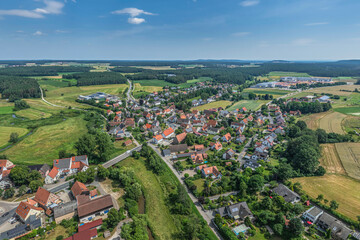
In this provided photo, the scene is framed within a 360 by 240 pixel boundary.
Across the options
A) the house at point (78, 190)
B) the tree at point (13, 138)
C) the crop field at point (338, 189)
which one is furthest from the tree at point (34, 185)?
the crop field at point (338, 189)

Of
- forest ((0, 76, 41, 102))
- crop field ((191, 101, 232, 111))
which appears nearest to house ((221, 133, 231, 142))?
crop field ((191, 101, 232, 111))

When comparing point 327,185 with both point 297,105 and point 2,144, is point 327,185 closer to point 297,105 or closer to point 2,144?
point 297,105

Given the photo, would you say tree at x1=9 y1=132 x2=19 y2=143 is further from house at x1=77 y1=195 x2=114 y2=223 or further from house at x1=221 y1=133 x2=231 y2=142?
house at x1=221 y1=133 x2=231 y2=142

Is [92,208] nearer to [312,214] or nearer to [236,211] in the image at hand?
[236,211]

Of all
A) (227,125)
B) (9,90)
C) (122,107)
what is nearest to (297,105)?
(227,125)

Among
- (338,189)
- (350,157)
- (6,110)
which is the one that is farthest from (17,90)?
(350,157)

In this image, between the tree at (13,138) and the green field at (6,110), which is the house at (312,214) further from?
the green field at (6,110)
